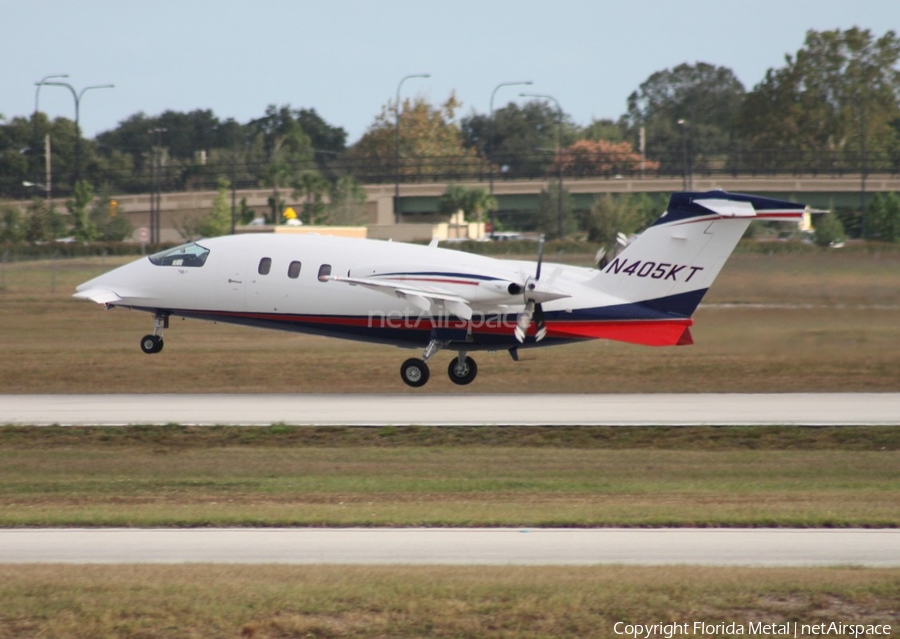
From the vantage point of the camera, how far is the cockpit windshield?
34.7 meters

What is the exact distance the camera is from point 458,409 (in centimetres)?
3231

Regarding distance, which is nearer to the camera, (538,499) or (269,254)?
(538,499)

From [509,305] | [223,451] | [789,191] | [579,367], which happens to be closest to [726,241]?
[509,305]

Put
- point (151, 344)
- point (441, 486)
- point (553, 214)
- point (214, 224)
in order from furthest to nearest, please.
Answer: point (553, 214)
point (214, 224)
point (151, 344)
point (441, 486)

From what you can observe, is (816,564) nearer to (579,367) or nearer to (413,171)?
(579,367)

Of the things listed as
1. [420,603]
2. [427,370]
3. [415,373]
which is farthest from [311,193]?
[420,603]

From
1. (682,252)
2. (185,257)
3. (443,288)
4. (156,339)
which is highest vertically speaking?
(682,252)

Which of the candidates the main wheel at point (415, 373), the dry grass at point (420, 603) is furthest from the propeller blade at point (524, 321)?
the dry grass at point (420, 603)

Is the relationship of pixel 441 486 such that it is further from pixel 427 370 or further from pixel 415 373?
pixel 427 370

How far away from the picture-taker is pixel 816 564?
1584 cm

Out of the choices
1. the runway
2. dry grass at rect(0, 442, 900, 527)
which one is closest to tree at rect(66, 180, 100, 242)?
the runway

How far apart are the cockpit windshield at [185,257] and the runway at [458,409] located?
3.84 m

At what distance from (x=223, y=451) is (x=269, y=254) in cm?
801

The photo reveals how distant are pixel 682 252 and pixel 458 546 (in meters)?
15.8
